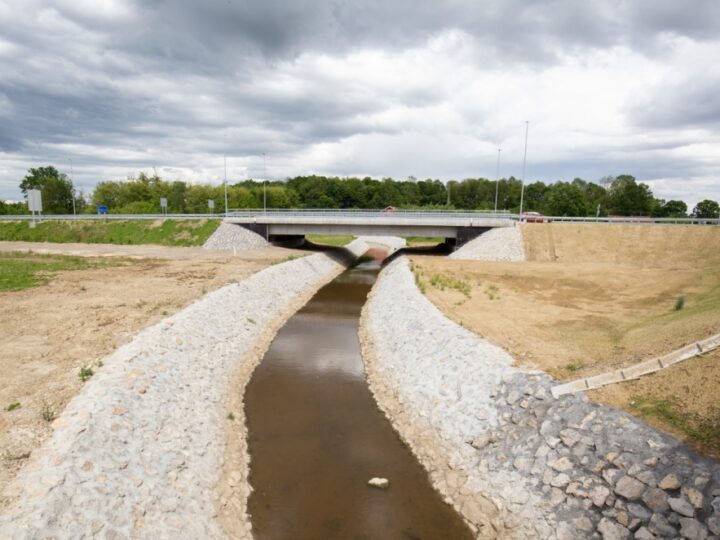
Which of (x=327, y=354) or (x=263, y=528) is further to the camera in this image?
(x=327, y=354)

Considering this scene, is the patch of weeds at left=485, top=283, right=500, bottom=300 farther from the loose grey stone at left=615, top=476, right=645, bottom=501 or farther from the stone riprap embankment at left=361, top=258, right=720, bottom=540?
the loose grey stone at left=615, top=476, right=645, bottom=501

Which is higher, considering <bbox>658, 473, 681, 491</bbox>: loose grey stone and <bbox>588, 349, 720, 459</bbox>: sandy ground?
<bbox>588, 349, 720, 459</bbox>: sandy ground

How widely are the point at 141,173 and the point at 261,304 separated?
431 feet

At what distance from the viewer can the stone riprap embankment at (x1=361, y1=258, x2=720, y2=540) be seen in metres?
9.71

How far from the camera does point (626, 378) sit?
13664 mm

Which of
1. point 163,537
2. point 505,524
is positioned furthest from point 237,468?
point 505,524

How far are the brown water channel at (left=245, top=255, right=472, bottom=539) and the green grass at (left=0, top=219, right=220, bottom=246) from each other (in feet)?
157

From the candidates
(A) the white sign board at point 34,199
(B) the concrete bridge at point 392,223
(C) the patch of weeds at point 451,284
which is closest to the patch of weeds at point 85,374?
(C) the patch of weeds at point 451,284

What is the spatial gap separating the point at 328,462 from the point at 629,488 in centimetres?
940

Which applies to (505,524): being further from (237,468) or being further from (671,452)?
(237,468)

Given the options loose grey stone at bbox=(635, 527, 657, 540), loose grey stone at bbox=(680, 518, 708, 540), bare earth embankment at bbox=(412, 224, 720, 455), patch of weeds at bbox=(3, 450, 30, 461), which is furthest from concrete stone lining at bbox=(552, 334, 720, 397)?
patch of weeds at bbox=(3, 450, 30, 461)

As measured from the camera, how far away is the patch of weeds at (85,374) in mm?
15405

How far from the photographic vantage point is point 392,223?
2349 inches

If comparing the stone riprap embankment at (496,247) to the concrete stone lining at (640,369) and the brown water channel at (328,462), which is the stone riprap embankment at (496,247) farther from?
the concrete stone lining at (640,369)
